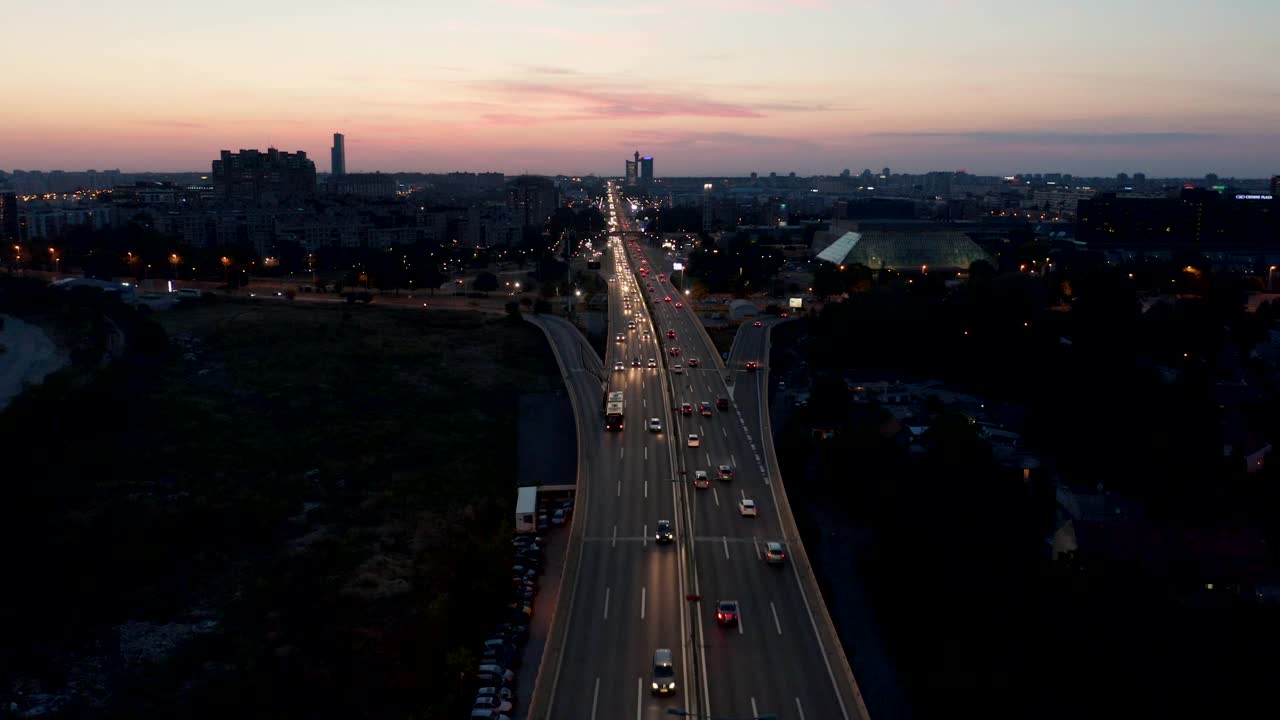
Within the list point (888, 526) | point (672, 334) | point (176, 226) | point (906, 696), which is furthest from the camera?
point (176, 226)

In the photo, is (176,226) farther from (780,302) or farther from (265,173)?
(780,302)

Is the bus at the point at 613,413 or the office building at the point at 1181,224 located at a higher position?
the office building at the point at 1181,224

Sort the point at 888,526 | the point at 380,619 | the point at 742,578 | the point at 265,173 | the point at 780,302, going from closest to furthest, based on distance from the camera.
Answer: the point at 742,578, the point at 380,619, the point at 888,526, the point at 780,302, the point at 265,173

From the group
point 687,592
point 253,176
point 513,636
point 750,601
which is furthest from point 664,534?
point 253,176

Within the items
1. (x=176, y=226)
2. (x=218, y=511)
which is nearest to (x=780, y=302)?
(x=218, y=511)

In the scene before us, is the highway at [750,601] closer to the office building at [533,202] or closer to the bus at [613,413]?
the bus at [613,413]

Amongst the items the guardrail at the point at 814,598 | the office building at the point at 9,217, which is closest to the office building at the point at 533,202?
the office building at the point at 9,217

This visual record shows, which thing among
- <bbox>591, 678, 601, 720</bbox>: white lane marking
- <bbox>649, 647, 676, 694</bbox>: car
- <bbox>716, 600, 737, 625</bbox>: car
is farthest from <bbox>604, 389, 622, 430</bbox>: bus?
<bbox>591, 678, 601, 720</bbox>: white lane marking
